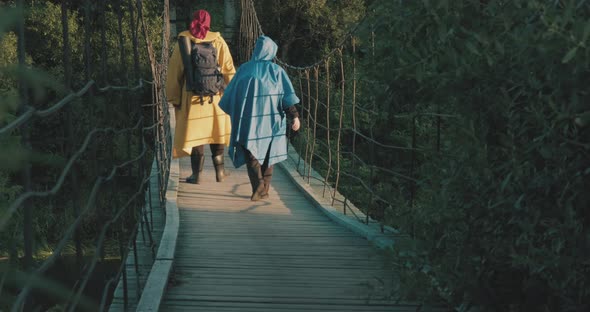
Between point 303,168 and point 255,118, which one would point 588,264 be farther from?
point 303,168

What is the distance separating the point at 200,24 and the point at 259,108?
0.81 metres

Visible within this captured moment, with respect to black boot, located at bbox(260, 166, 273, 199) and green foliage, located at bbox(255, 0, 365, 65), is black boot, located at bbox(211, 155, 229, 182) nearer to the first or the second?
black boot, located at bbox(260, 166, 273, 199)

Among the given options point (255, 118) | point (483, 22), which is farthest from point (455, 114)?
point (255, 118)

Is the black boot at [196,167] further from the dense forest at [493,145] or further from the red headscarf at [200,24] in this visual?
the dense forest at [493,145]

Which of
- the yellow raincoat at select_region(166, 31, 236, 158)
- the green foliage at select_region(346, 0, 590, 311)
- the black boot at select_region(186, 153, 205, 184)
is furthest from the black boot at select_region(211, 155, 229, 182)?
the green foliage at select_region(346, 0, 590, 311)

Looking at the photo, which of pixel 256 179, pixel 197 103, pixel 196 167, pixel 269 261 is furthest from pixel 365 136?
pixel 196 167

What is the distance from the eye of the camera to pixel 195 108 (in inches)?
240

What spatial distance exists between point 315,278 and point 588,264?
1949 millimetres

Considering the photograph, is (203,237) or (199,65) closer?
(203,237)

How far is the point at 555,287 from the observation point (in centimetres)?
164

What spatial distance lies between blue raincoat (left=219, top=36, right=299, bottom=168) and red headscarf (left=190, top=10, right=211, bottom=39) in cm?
54

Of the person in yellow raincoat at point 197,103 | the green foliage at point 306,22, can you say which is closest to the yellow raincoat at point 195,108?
the person in yellow raincoat at point 197,103

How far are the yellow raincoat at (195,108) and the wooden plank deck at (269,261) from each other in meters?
0.44

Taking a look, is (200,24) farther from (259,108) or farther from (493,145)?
(493,145)
